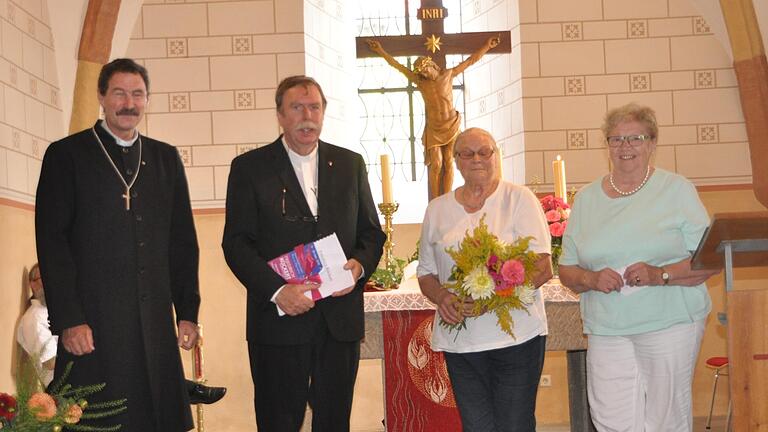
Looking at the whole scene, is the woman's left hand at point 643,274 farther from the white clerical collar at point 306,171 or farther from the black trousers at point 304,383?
the white clerical collar at point 306,171

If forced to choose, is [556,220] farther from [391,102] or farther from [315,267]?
[391,102]

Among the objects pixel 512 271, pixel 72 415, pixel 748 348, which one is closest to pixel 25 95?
pixel 512 271

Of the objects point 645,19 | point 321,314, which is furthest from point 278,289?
point 645,19

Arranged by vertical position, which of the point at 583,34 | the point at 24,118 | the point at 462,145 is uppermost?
the point at 583,34

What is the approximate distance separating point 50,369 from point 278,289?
301cm

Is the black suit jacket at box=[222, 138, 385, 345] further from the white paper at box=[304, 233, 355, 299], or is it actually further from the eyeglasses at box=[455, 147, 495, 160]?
the eyeglasses at box=[455, 147, 495, 160]

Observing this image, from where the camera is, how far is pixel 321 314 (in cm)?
425

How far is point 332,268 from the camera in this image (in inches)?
166

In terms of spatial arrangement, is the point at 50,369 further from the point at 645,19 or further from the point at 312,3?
the point at 645,19

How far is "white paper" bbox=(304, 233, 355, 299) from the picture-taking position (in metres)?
4.20

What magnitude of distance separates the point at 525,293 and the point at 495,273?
0.15 metres

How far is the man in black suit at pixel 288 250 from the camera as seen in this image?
421 cm

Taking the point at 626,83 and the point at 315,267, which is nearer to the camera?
the point at 315,267

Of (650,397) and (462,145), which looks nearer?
(650,397)
